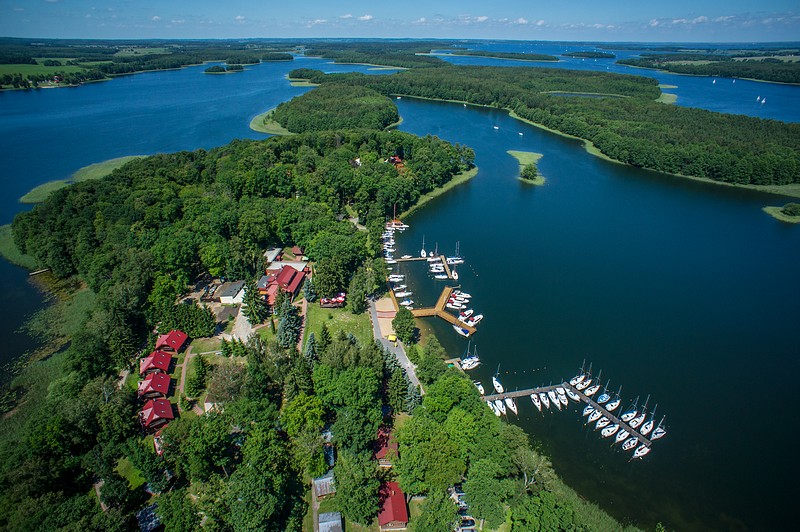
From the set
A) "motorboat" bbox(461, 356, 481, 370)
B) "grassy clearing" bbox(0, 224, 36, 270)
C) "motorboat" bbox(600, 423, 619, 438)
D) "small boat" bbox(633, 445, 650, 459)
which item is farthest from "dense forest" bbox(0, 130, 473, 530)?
"small boat" bbox(633, 445, 650, 459)

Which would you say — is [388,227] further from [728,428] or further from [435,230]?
[728,428]

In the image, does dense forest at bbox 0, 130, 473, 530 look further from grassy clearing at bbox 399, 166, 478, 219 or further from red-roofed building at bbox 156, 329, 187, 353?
grassy clearing at bbox 399, 166, 478, 219

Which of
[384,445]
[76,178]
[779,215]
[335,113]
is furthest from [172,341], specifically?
[779,215]

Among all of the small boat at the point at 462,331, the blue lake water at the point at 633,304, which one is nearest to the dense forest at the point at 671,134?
the blue lake water at the point at 633,304

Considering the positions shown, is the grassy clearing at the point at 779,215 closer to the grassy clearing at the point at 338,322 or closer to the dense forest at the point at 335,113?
the grassy clearing at the point at 338,322

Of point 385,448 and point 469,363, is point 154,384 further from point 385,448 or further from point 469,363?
point 469,363

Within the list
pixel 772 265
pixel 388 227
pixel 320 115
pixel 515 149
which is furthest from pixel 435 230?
pixel 320 115

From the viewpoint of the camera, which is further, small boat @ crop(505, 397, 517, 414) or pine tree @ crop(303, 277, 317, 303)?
pine tree @ crop(303, 277, 317, 303)
